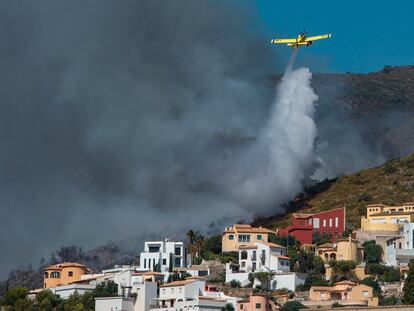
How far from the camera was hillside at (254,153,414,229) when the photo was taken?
11606 cm

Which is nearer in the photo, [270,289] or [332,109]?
[270,289]

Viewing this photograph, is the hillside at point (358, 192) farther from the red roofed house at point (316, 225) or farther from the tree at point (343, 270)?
the tree at point (343, 270)

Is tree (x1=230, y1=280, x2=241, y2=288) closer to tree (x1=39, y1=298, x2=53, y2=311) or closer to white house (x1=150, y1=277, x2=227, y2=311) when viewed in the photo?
white house (x1=150, y1=277, x2=227, y2=311)

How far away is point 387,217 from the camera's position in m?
106

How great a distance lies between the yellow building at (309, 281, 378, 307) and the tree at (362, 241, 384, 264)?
6.97 meters

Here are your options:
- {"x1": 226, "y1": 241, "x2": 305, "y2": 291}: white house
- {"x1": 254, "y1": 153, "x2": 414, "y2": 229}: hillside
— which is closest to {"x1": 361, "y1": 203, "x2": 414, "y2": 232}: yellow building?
{"x1": 254, "y1": 153, "x2": 414, "y2": 229}: hillside

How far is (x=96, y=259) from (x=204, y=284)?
22.8 m

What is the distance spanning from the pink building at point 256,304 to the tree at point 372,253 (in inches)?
444

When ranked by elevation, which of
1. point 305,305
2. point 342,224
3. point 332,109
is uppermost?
point 332,109

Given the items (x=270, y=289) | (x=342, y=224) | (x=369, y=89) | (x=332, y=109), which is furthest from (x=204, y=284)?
(x=369, y=89)

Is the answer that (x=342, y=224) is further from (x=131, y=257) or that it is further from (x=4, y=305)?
(x=4, y=305)

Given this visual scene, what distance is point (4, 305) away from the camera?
333 ft

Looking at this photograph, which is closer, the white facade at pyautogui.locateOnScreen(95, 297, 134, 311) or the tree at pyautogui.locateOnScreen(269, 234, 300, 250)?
the white facade at pyautogui.locateOnScreen(95, 297, 134, 311)

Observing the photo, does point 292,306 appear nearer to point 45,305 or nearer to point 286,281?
point 286,281
